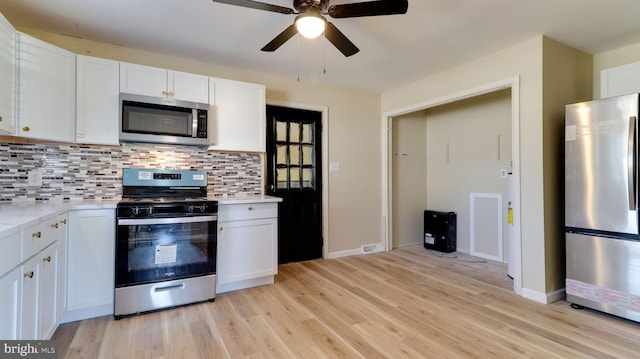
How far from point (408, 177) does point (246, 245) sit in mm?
2939

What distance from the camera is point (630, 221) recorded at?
2.33 metres

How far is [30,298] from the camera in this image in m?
1.65

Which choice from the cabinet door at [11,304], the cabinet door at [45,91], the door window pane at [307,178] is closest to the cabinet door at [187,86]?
the cabinet door at [45,91]

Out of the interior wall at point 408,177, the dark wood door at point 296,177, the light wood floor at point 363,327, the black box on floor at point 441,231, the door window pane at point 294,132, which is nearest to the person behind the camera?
the light wood floor at point 363,327

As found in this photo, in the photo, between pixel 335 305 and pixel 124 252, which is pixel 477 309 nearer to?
pixel 335 305

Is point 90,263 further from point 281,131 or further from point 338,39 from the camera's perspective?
point 338,39

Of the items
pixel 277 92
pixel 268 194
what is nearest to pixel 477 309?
pixel 268 194

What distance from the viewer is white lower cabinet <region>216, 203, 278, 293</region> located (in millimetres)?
2863

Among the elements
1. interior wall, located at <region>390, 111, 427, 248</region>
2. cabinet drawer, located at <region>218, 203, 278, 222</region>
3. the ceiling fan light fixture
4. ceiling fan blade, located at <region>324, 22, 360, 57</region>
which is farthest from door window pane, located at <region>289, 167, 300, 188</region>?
the ceiling fan light fixture

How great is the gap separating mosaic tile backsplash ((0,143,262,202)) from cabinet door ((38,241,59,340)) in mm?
846

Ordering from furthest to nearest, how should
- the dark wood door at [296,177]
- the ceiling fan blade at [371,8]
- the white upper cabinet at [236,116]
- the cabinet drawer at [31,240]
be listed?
the dark wood door at [296,177] → the white upper cabinet at [236,116] → the ceiling fan blade at [371,8] → the cabinet drawer at [31,240]

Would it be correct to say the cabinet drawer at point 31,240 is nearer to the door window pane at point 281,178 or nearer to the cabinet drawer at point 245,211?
the cabinet drawer at point 245,211

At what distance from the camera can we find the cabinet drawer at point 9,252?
132 cm

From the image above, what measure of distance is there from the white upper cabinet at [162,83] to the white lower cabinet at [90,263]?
1.12 meters
